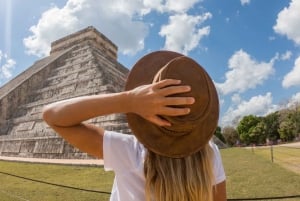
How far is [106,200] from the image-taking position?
19.9 feet

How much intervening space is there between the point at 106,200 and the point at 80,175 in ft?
12.7

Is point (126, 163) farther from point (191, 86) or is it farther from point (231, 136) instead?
point (231, 136)

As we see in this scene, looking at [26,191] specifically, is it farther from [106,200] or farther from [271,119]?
[271,119]

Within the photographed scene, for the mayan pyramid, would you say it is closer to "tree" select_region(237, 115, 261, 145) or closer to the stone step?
the stone step

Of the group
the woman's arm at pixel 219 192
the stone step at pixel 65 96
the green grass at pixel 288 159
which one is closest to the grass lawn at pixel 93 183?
the green grass at pixel 288 159

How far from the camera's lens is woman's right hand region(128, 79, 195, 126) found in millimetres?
1244

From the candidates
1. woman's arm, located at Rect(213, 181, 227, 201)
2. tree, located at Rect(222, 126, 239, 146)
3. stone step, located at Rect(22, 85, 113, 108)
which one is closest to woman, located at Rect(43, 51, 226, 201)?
woman's arm, located at Rect(213, 181, 227, 201)

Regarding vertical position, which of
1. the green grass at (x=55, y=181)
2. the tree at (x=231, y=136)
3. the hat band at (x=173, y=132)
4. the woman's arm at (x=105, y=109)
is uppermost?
the tree at (x=231, y=136)

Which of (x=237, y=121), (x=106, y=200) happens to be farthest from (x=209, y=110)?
(x=237, y=121)

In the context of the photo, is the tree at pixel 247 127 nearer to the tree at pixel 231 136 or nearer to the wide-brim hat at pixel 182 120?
the tree at pixel 231 136

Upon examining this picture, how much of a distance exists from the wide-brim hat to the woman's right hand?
0.04 metres

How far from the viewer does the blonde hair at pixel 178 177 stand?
1353 millimetres

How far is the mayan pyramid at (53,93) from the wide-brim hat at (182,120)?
11.7m

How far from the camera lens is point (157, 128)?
53.9 inches
